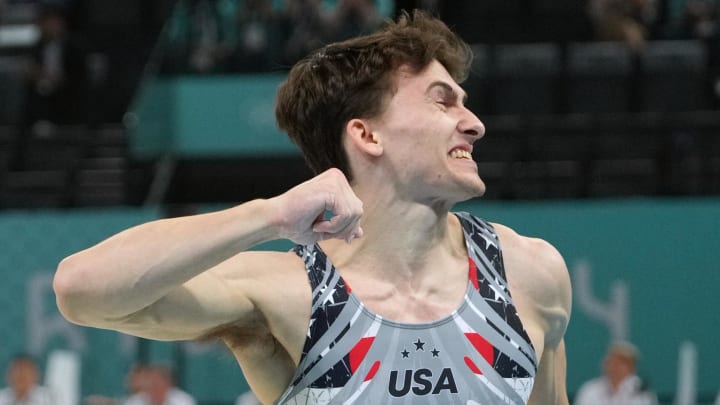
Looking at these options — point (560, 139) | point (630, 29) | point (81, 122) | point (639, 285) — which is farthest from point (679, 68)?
point (81, 122)

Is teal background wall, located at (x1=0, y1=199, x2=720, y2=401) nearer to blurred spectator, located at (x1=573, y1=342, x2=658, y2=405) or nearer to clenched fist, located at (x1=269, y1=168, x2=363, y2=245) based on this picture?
blurred spectator, located at (x1=573, y1=342, x2=658, y2=405)

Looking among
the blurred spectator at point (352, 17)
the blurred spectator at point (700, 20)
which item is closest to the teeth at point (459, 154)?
the blurred spectator at point (352, 17)

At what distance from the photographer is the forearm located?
2.82m

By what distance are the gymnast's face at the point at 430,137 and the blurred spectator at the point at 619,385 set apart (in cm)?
672

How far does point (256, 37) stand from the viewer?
12.4m

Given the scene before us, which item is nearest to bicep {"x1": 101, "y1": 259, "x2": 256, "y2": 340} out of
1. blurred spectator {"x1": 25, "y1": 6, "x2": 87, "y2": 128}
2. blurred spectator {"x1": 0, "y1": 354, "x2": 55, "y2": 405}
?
blurred spectator {"x1": 0, "y1": 354, "x2": 55, "y2": 405}

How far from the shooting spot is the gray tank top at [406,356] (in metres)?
3.15

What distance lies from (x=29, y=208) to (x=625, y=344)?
5.35 metres

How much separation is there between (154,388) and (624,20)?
5.39 metres

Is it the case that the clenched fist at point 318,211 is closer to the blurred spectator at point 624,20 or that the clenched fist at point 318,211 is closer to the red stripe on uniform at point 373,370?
the red stripe on uniform at point 373,370

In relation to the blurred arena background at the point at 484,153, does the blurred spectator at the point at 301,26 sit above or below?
above

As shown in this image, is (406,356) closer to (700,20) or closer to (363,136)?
(363,136)

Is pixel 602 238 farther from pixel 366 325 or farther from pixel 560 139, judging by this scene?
pixel 366 325

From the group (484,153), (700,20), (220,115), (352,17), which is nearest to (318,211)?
(484,153)
